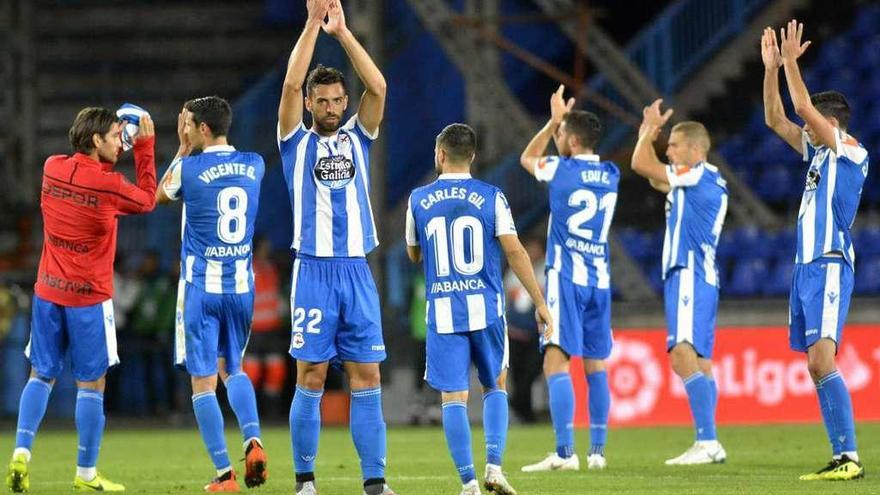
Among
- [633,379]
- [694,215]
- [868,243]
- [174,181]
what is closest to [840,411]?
[694,215]

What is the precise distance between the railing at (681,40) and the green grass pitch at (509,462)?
Result: 6524 mm

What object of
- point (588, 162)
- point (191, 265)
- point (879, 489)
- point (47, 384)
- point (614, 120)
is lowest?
point (879, 489)

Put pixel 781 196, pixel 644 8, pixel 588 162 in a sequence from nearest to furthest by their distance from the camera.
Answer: pixel 588 162 → pixel 781 196 → pixel 644 8

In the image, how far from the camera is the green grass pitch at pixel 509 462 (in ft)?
32.5

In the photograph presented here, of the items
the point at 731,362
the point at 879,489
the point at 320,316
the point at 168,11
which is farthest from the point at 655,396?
the point at 168,11

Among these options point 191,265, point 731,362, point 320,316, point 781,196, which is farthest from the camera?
point 781,196

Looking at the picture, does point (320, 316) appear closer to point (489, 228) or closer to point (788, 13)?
point (489, 228)

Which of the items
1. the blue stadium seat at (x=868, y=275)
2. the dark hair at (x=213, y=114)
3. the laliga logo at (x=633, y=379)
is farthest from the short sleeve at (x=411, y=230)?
the blue stadium seat at (x=868, y=275)

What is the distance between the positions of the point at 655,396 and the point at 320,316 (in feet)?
29.0

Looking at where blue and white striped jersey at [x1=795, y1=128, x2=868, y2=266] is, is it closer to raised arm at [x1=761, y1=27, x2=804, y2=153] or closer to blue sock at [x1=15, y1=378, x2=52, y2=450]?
raised arm at [x1=761, y1=27, x2=804, y2=153]

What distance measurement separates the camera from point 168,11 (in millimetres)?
24734

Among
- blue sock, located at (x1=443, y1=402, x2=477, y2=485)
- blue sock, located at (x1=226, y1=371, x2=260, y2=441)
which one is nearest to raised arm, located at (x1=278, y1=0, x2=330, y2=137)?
blue sock, located at (x1=443, y1=402, x2=477, y2=485)

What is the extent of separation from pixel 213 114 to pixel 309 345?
1.95 meters

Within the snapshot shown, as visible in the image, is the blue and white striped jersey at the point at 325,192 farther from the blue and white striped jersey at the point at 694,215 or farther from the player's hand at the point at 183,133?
the blue and white striped jersey at the point at 694,215
